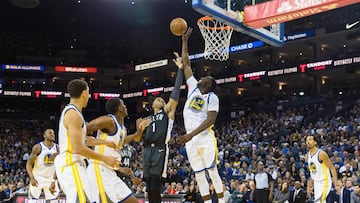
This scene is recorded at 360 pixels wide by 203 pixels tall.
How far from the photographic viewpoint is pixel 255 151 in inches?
775

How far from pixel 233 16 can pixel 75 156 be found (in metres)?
5.29

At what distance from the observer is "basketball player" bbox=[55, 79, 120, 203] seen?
4.66 m

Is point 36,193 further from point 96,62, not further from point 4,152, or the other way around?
point 96,62

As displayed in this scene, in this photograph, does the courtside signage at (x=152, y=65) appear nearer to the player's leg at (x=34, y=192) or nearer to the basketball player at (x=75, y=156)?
the player's leg at (x=34, y=192)

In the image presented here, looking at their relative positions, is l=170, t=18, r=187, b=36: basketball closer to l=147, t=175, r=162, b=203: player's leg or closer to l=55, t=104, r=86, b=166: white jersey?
l=147, t=175, r=162, b=203: player's leg

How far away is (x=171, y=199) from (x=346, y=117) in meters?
15.2

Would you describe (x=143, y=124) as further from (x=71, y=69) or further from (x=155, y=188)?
(x=71, y=69)

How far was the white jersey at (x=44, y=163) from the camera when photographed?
29.9 feet

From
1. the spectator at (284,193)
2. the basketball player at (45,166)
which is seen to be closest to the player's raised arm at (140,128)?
the basketball player at (45,166)

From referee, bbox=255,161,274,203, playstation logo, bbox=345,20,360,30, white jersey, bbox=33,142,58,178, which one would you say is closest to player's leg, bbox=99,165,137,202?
white jersey, bbox=33,142,58,178

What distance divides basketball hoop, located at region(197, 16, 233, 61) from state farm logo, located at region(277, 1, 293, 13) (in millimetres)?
1915

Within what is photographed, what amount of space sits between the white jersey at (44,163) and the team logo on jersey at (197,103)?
11.9 feet

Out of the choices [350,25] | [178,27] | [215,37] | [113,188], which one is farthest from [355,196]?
[350,25]

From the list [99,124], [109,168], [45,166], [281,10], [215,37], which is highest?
[281,10]
